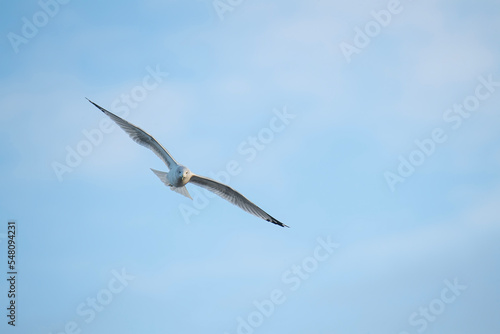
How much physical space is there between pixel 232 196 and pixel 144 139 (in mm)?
2109

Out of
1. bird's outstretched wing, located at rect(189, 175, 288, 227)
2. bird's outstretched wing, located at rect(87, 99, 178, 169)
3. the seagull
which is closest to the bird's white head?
the seagull

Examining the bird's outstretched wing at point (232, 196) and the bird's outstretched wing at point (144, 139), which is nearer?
the bird's outstretched wing at point (144, 139)

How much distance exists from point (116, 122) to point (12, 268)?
4052mm

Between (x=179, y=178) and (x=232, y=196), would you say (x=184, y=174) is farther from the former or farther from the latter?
(x=232, y=196)

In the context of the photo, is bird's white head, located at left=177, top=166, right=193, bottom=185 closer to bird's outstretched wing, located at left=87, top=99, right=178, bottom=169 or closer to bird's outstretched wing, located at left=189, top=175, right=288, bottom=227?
bird's outstretched wing, located at left=87, top=99, right=178, bottom=169

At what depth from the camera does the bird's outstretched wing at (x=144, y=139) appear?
10016 millimetres

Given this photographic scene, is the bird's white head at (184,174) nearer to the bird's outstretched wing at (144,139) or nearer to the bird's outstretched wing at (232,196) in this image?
the bird's outstretched wing at (144,139)

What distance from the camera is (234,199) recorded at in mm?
10523

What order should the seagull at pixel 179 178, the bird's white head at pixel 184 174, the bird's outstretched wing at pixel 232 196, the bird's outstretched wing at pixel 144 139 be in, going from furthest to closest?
1. the bird's outstretched wing at pixel 232 196
2. the bird's outstretched wing at pixel 144 139
3. the seagull at pixel 179 178
4. the bird's white head at pixel 184 174

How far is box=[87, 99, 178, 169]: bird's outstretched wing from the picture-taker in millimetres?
10016

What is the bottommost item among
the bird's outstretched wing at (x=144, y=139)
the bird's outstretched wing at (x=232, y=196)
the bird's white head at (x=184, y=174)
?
the bird's white head at (x=184, y=174)

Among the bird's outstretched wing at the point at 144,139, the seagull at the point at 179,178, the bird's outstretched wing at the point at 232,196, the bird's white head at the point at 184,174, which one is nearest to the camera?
the bird's white head at the point at 184,174

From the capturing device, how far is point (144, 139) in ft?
33.7

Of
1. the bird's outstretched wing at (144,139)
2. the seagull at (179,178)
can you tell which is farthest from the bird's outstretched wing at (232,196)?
the bird's outstretched wing at (144,139)
